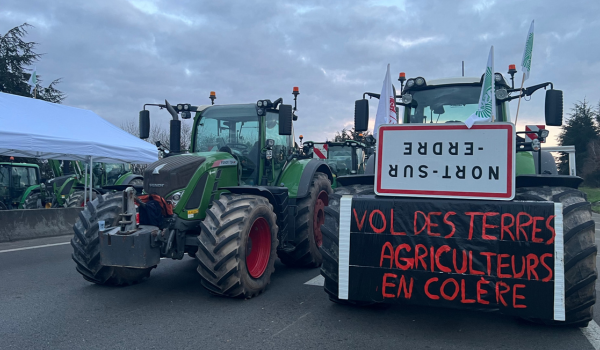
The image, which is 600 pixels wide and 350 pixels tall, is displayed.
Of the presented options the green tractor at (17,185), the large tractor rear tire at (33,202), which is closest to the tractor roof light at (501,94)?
the large tractor rear tire at (33,202)

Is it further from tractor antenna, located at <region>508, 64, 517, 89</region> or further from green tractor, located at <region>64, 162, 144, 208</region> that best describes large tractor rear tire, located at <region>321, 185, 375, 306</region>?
green tractor, located at <region>64, 162, 144, 208</region>

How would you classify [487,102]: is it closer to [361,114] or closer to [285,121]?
[361,114]

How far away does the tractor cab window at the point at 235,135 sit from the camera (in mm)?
6797

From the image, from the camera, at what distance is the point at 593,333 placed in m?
4.12

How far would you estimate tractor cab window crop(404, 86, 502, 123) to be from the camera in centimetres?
634

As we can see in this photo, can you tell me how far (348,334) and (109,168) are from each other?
1576 cm

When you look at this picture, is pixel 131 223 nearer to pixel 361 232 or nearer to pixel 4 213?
pixel 361 232

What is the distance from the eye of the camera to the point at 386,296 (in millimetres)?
4078

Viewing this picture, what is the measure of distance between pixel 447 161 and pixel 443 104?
2640 millimetres

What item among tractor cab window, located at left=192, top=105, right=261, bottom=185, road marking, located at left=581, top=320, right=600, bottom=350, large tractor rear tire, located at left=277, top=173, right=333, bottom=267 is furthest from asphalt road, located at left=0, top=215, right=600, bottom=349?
tractor cab window, located at left=192, top=105, right=261, bottom=185

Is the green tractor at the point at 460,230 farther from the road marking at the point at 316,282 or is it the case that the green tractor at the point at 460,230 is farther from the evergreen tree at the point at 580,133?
the evergreen tree at the point at 580,133

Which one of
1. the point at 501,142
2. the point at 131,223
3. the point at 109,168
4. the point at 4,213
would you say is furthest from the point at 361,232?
the point at 109,168

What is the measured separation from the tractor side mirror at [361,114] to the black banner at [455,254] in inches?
80.1

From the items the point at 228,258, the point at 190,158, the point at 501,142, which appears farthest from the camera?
the point at 190,158
